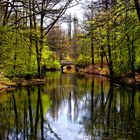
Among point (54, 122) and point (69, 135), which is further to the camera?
point (54, 122)

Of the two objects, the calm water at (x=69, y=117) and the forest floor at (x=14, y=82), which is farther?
the forest floor at (x=14, y=82)

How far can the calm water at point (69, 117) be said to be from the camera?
12.9m

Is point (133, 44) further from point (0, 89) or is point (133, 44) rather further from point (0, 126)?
point (0, 126)

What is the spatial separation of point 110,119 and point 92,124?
1.33m

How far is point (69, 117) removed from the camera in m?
16.7

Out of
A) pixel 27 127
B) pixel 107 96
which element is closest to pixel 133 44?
pixel 107 96

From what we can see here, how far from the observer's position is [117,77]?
35938mm

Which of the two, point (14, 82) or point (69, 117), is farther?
point (14, 82)

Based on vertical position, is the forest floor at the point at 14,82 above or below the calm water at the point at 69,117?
above

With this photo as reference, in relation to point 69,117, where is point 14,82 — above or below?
above

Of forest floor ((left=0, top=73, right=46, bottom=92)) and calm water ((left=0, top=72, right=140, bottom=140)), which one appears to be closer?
calm water ((left=0, top=72, right=140, bottom=140))

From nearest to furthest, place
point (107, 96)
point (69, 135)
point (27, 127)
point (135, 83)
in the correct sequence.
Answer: point (69, 135)
point (27, 127)
point (107, 96)
point (135, 83)

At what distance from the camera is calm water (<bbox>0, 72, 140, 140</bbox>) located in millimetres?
12883

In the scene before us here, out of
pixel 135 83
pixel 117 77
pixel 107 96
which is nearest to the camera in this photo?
pixel 107 96
